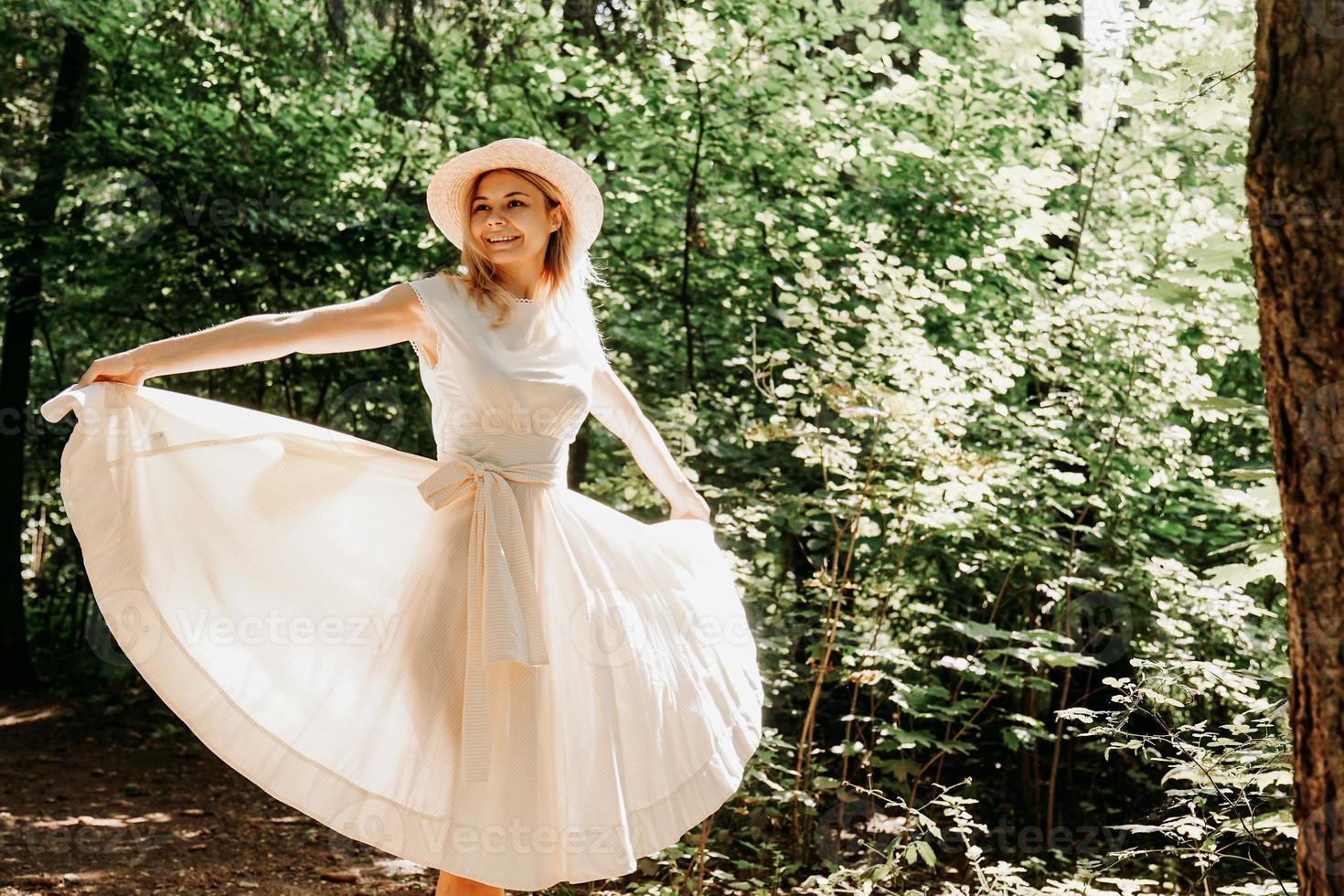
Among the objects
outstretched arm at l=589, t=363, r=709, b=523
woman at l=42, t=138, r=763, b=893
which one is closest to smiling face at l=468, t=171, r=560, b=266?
woman at l=42, t=138, r=763, b=893

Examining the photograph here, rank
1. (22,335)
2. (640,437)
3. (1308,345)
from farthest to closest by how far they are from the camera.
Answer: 1. (22,335)
2. (640,437)
3. (1308,345)

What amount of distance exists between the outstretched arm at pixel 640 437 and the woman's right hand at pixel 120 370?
3.89 ft

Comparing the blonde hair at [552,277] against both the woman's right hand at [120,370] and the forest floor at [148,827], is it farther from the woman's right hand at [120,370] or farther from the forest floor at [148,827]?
the forest floor at [148,827]

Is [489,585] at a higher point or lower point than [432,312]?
lower

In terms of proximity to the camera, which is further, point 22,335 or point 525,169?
point 22,335

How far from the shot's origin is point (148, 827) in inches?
204

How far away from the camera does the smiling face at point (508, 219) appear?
3.06 m

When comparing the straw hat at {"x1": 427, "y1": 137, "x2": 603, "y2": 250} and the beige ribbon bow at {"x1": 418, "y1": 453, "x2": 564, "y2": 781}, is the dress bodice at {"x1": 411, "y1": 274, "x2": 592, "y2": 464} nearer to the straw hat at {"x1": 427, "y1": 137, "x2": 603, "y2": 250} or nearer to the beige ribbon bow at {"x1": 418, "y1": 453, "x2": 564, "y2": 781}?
the beige ribbon bow at {"x1": 418, "y1": 453, "x2": 564, "y2": 781}

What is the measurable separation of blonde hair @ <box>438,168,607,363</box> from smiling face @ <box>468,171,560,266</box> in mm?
20

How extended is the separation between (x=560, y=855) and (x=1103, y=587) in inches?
130

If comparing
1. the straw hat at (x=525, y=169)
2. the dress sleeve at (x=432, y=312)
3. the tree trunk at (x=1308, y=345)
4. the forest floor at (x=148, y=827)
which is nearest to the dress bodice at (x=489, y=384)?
the dress sleeve at (x=432, y=312)

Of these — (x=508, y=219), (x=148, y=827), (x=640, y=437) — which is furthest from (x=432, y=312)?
(x=148, y=827)

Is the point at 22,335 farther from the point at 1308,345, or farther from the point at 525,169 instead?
the point at 1308,345

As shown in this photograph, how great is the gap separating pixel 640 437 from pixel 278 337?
1.12m
